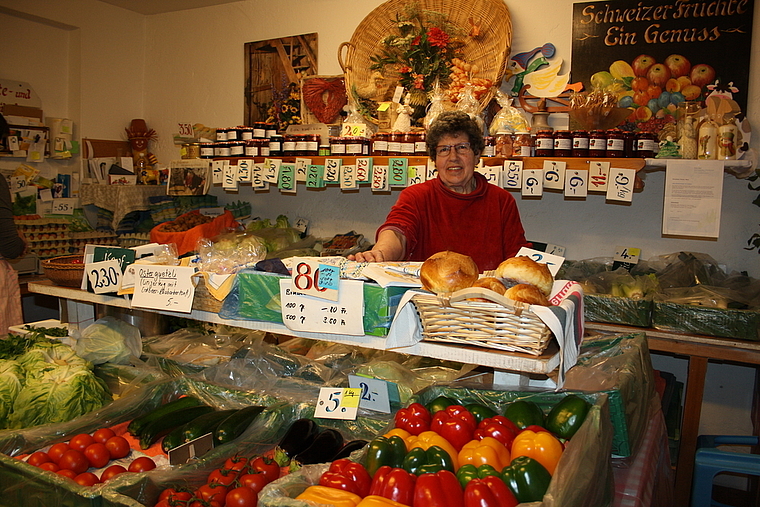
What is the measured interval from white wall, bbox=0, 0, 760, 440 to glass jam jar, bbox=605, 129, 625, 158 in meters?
0.63

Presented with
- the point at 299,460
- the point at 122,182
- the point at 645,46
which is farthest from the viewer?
the point at 122,182

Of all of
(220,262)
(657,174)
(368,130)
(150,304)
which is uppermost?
(368,130)

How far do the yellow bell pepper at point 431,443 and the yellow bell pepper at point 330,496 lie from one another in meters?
0.23

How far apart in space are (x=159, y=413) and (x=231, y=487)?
0.59 meters

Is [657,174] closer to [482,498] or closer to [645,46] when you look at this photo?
[645,46]

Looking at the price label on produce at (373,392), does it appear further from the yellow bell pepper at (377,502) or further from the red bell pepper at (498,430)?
the yellow bell pepper at (377,502)

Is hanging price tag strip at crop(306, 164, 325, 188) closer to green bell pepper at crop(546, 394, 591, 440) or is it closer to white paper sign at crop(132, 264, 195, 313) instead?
white paper sign at crop(132, 264, 195, 313)

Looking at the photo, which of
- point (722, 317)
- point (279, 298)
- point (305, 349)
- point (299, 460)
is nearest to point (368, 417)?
point (299, 460)

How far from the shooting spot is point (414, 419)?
161cm

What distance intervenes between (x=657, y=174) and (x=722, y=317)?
1.04 meters

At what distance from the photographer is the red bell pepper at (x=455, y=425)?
5.00 feet

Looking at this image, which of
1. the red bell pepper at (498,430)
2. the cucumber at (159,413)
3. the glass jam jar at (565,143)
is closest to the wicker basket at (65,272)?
the cucumber at (159,413)

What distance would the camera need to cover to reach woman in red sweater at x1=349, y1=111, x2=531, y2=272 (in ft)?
8.73

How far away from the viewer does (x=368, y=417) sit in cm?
193
